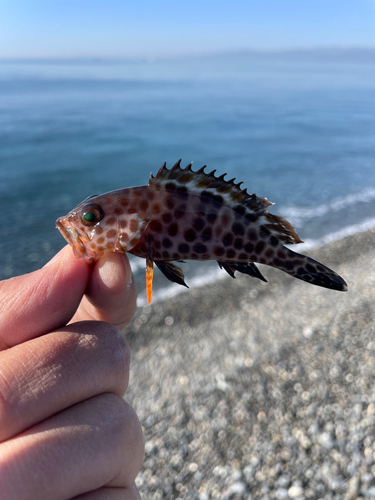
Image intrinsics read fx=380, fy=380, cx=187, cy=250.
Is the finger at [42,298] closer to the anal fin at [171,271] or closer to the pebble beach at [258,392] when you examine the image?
the anal fin at [171,271]

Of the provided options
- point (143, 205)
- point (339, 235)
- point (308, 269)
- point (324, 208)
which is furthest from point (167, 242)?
point (324, 208)

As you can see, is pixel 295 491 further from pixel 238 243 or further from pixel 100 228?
pixel 100 228

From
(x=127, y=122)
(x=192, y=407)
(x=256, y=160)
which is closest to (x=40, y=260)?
(x=192, y=407)

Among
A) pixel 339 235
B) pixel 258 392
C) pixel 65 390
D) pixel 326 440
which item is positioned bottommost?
pixel 258 392

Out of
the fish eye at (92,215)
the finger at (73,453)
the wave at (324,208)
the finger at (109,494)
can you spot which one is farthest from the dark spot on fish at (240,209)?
the wave at (324,208)

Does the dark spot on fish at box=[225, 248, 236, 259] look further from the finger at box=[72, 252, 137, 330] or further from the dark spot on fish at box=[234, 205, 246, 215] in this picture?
the finger at box=[72, 252, 137, 330]

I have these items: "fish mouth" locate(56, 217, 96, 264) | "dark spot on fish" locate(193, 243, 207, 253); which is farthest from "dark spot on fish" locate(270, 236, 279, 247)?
"fish mouth" locate(56, 217, 96, 264)

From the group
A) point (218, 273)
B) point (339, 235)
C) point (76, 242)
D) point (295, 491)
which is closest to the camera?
point (76, 242)
